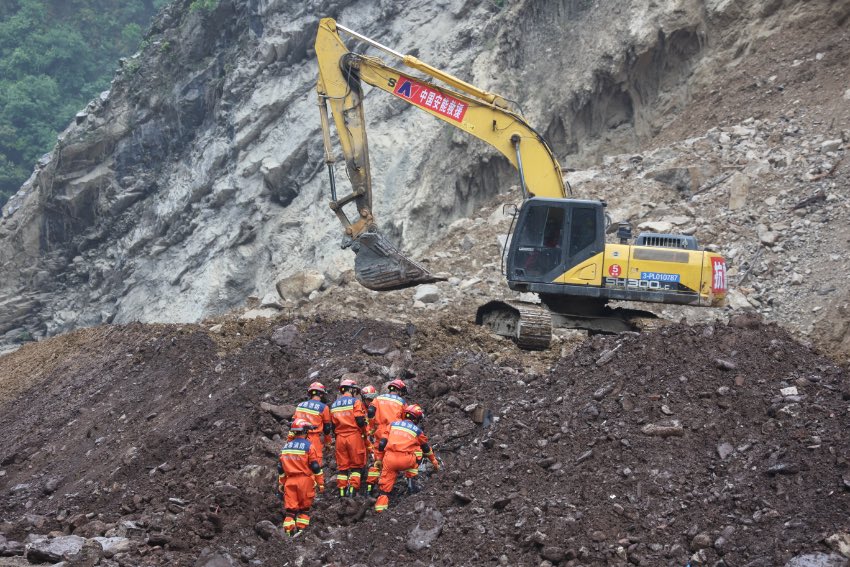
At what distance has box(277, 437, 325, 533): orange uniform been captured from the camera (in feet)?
25.1

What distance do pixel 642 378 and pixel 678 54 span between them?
1193 cm

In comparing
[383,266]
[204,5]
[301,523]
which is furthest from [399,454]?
[204,5]

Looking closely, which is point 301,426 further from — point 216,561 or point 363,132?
point 363,132

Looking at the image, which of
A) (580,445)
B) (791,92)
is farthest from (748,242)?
(580,445)

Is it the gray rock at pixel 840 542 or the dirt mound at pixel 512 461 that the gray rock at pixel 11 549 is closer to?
the dirt mound at pixel 512 461

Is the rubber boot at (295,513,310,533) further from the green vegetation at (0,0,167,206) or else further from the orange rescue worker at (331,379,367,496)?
the green vegetation at (0,0,167,206)

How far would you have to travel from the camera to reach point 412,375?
9805mm

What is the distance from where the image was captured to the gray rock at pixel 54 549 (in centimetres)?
689

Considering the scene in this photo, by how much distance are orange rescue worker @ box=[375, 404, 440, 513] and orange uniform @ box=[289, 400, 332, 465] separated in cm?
57

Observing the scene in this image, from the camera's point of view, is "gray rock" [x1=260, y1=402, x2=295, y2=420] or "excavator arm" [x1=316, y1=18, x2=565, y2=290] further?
"excavator arm" [x1=316, y1=18, x2=565, y2=290]

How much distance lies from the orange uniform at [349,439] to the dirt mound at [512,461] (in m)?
0.30

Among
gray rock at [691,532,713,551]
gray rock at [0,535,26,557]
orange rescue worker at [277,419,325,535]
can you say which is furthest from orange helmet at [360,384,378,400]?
gray rock at [691,532,713,551]

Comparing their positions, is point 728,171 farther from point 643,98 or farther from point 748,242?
point 643,98

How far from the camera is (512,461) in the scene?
780cm
